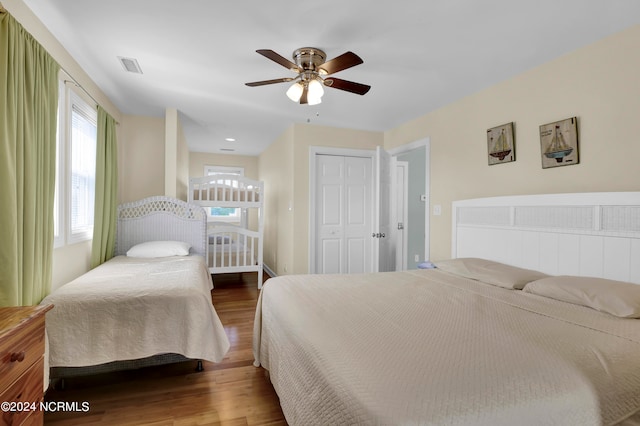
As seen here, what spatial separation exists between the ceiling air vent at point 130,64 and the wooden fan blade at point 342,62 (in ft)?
5.22

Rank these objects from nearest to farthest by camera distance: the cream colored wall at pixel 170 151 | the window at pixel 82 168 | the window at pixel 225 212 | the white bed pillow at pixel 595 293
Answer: the white bed pillow at pixel 595 293 → the window at pixel 82 168 → the cream colored wall at pixel 170 151 → the window at pixel 225 212

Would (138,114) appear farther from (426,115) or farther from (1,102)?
(426,115)

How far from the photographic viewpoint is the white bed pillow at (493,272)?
2.02 meters

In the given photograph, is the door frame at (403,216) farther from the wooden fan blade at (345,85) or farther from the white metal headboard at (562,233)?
the wooden fan blade at (345,85)

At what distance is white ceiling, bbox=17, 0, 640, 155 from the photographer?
1757mm

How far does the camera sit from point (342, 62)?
193 centimetres

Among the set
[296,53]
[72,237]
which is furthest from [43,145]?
[296,53]

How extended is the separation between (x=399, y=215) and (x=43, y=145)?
175 inches

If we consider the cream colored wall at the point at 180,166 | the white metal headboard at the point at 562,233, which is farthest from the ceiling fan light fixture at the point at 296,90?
the cream colored wall at the point at 180,166

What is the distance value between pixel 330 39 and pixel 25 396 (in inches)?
94.7

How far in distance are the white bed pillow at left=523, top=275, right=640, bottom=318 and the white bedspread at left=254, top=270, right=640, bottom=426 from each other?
0.06 meters

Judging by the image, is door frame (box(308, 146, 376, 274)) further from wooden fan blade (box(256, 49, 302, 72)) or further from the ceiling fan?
wooden fan blade (box(256, 49, 302, 72))

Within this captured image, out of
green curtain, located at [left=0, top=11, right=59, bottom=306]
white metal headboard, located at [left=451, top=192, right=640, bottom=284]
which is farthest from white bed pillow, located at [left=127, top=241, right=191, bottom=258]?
white metal headboard, located at [left=451, top=192, right=640, bottom=284]

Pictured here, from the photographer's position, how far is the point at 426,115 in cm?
361
